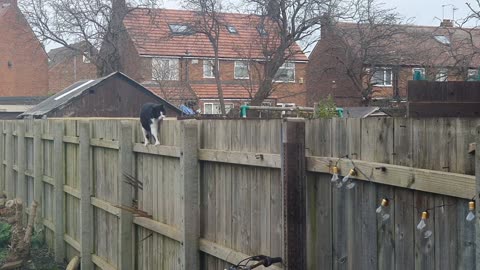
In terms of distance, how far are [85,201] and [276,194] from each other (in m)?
5.68

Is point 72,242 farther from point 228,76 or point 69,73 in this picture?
point 69,73

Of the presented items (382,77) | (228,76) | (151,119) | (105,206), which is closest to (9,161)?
(105,206)

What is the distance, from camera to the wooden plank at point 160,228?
22.1 ft

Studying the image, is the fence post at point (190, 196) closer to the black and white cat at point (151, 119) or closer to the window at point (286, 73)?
the black and white cat at point (151, 119)

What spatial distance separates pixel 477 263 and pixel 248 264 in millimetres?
2467

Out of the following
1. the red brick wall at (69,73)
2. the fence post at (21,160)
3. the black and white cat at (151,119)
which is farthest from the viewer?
the red brick wall at (69,73)

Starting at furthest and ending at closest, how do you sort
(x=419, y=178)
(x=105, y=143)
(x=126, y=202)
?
(x=105, y=143)
(x=126, y=202)
(x=419, y=178)

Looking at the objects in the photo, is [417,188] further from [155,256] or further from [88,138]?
[88,138]

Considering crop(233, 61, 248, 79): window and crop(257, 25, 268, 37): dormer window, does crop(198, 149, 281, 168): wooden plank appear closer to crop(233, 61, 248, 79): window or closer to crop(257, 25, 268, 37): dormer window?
crop(257, 25, 268, 37): dormer window

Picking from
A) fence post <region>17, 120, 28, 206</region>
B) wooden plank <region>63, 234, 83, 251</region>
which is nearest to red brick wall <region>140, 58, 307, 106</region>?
fence post <region>17, 120, 28, 206</region>

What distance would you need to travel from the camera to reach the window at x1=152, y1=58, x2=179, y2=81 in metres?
35.7

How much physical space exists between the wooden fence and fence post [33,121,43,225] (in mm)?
3235

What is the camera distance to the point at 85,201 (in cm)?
1011

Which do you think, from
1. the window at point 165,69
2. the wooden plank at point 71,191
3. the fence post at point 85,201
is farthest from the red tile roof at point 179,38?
the fence post at point 85,201
